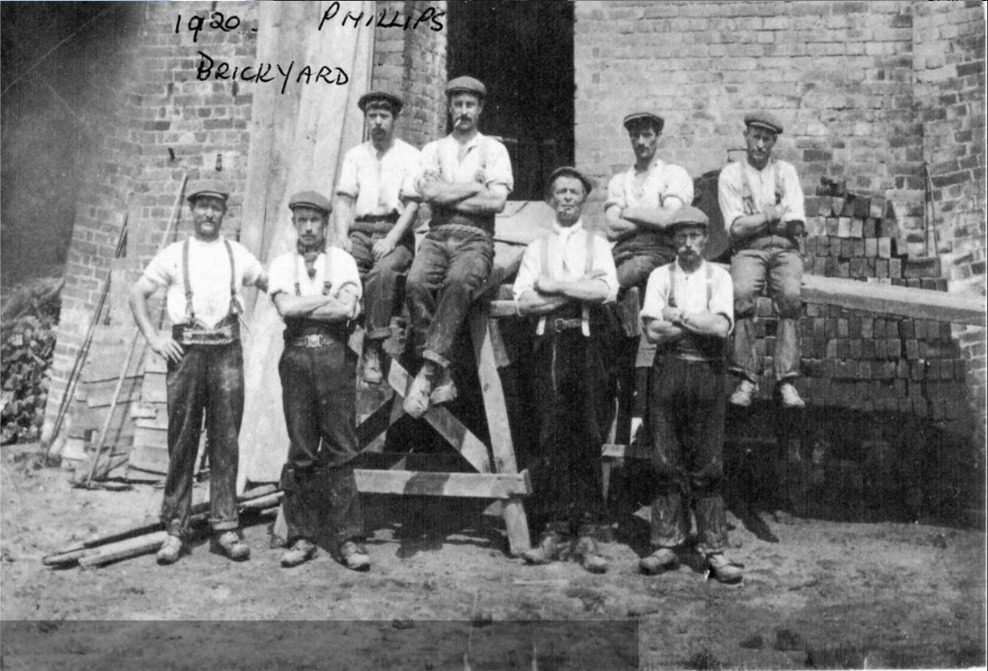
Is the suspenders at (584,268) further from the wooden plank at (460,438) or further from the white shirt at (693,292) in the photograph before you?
the wooden plank at (460,438)

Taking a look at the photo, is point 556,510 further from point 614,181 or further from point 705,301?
point 614,181

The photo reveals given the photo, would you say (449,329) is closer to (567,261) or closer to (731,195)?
(567,261)

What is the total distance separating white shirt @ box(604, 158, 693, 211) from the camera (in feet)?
19.9

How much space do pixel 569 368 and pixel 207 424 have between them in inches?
92.3

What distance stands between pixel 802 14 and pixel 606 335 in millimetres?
4179

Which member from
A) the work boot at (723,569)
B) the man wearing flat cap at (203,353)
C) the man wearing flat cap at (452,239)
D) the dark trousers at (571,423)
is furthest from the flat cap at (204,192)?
the work boot at (723,569)

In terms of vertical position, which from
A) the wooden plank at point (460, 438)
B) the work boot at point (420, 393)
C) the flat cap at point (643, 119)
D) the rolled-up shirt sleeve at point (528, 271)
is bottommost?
the wooden plank at point (460, 438)

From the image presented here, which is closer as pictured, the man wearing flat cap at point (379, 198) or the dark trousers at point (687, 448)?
the dark trousers at point (687, 448)

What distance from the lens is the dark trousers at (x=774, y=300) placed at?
233 inches

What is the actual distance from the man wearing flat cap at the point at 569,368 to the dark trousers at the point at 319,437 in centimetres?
118

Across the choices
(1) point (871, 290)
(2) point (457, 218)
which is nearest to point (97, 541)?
(2) point (457, 218)

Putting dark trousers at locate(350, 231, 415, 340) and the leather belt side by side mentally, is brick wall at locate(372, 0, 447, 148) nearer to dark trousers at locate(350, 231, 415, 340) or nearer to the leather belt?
dark trousers at locate(350, 231, 415, 340)

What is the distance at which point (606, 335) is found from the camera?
607 centimetres

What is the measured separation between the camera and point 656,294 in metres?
5.55
